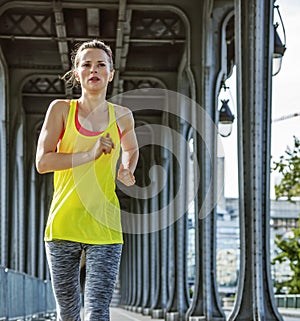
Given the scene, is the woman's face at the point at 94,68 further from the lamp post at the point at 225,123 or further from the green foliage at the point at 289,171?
the green foliage at the point at 289,171

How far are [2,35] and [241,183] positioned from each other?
13.7 meters

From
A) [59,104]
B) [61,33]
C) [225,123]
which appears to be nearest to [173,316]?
[225,123]

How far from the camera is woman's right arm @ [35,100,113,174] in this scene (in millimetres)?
4005

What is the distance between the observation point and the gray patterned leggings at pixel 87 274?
13.1 ft

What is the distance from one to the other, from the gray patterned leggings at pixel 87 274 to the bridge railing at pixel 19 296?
10100 millimetres

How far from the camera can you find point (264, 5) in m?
16.3

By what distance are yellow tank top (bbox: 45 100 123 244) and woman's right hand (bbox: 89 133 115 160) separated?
13 cm

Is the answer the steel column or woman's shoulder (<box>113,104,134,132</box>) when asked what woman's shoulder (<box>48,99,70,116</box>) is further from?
the steel column

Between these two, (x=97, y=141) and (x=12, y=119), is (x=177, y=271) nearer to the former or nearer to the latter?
(x=12, y=119)

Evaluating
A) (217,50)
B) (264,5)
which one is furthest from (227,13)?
(264,5)

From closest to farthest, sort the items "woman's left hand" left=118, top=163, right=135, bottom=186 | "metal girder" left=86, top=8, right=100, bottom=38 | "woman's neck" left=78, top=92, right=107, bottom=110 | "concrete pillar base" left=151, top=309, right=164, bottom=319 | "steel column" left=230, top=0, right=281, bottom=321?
"woman's left hand" left=118, top=163, right=135, bottom=186 < "woman's neck" left=78, top=92, right=107, bottom=110 < "steel column" left=230, top=0, right=281, bottom=321 < "metal girder" left=86, top=8, right=100, bottom=38 < "concrete pillar base" left=151, top=309, right=164, bottom=319

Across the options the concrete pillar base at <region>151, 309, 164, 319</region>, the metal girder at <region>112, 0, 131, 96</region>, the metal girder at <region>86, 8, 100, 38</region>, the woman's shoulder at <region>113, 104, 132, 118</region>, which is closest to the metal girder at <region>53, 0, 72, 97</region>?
the metal girder at <region>86, 8, 100, 38</region>

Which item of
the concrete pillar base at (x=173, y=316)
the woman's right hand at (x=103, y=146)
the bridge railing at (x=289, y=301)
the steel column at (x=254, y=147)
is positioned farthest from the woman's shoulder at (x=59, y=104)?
the bridge railing at (x=289, y=301)

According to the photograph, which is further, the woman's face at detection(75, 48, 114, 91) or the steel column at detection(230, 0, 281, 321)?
the steel column at detection(230, 0, 281, 321)
